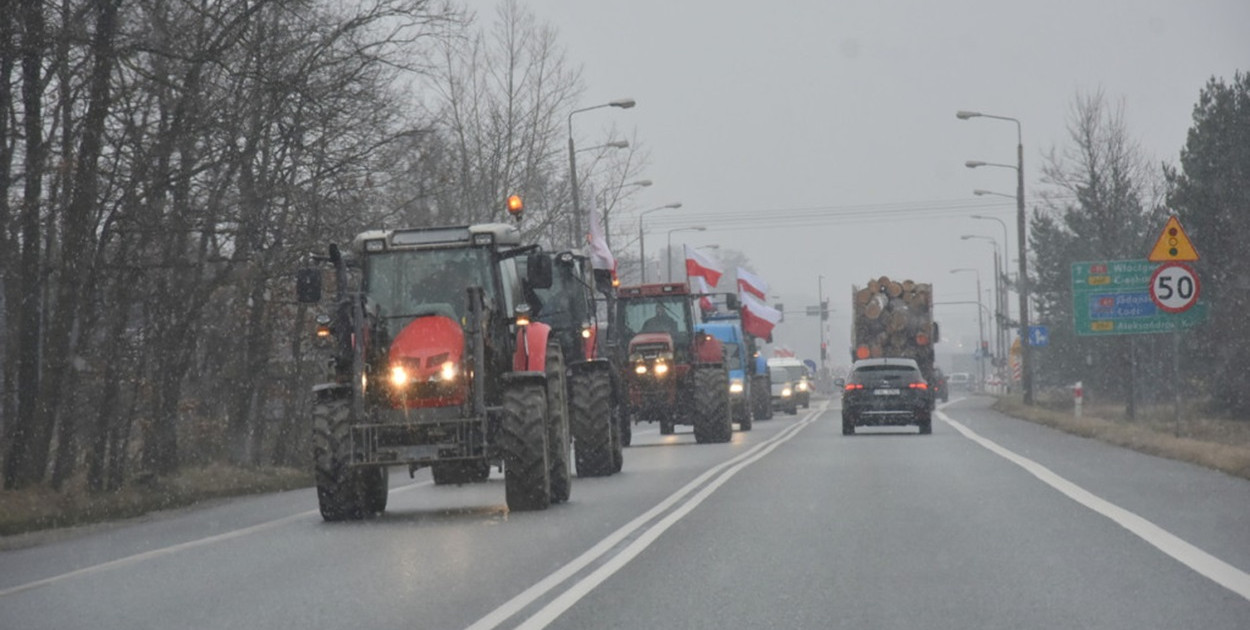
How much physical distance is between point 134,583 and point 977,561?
17.4 feet

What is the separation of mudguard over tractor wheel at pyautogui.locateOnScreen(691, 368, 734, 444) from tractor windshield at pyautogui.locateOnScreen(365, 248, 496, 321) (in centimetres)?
1636

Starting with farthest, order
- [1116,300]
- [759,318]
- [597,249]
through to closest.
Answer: [759,318], [597,249], [1116,300]

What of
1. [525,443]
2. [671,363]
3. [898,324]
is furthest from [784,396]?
[525,443]

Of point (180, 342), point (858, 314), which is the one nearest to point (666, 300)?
point (180, 342)

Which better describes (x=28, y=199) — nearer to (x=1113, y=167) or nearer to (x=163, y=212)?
(x=163, y=212)

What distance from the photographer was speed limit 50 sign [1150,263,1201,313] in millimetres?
27016

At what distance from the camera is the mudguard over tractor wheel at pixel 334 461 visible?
1672 centimetres

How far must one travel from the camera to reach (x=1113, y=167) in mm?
54688

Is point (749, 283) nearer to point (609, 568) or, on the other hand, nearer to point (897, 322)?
point (897, 322)

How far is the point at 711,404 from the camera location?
34.4 metres

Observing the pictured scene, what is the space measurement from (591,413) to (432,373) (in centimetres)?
562

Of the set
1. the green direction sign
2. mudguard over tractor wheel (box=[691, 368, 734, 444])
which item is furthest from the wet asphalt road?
the green direction sign

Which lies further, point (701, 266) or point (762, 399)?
point (701, 266)

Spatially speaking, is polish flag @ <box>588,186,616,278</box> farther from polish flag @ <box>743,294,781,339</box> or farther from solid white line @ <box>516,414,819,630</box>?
solid white line @ <box>516,414,819,630</box>
